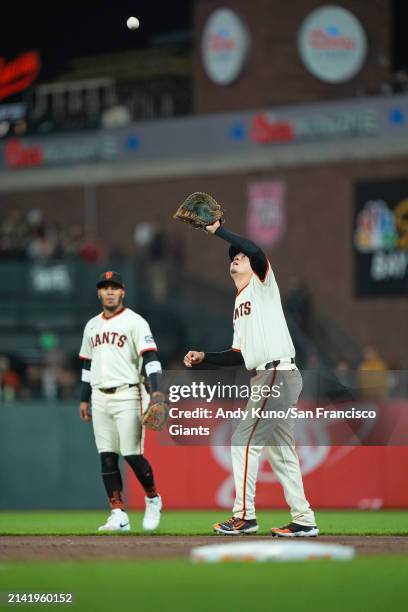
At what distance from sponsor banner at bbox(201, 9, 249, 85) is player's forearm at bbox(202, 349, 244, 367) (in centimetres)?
2163

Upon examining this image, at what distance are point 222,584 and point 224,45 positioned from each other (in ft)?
83.3

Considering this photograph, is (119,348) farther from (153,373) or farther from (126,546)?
(126,546)

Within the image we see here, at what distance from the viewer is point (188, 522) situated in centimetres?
1304

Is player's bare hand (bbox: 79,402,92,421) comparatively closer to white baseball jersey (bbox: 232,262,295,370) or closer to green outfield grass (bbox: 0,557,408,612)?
white baseball jersey (bbox: 232,262,295,370)

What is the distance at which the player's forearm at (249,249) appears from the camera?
938 cm

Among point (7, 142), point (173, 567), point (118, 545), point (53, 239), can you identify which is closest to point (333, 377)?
point (118, 545)

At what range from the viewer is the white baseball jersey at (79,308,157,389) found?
11.1 m

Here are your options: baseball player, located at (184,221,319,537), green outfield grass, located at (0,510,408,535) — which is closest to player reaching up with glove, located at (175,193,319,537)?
baseball player, located at (184,221,319,537)

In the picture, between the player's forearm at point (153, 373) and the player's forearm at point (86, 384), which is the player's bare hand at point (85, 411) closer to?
the player's forearm at point (86, 384)

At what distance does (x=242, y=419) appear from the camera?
10094 mm

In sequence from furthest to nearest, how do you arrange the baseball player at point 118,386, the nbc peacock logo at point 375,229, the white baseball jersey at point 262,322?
the nbc peacock logo at point 375,229, the baseball player at point 118,386, the white baseball jersey at point 262,322

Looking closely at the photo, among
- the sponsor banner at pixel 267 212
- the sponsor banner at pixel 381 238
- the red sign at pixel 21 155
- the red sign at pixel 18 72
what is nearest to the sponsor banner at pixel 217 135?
the red sign at pixel 21 155

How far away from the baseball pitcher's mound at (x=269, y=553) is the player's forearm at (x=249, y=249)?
6.71 ft

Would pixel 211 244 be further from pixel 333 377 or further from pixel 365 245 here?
pixel 333 377
